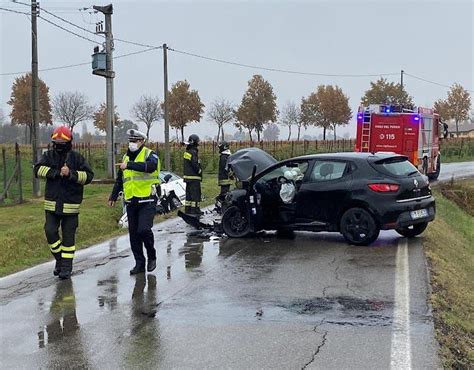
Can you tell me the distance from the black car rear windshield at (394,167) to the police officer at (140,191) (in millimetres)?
3675

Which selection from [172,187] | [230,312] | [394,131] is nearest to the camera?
[230,312]

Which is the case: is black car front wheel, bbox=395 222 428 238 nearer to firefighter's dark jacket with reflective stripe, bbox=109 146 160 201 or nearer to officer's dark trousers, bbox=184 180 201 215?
firefighter's dark jacket with reflective stripe, bbox=109 146 160 201

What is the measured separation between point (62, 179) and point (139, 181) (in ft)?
3.15

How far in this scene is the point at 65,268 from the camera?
306 inches

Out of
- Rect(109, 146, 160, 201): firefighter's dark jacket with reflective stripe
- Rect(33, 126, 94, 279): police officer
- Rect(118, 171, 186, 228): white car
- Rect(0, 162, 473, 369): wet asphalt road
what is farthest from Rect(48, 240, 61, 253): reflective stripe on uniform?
Rect(118, 171, 186, 228): white car

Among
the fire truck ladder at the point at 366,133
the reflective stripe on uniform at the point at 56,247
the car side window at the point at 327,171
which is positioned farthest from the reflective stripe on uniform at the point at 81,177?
the fire truck ladder at the point at 366,133

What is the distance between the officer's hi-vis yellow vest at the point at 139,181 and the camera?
25.6 feet

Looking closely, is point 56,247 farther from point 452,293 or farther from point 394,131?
point 394,131

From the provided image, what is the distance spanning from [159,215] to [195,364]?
10.5 m

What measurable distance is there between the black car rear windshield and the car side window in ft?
1.74

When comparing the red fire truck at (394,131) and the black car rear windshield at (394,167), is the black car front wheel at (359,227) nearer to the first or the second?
the black car rear windshield at (394,167)

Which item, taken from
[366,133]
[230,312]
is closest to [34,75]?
[366,133]

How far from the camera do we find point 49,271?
8.44 meters

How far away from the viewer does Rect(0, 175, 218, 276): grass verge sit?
33.4ft
